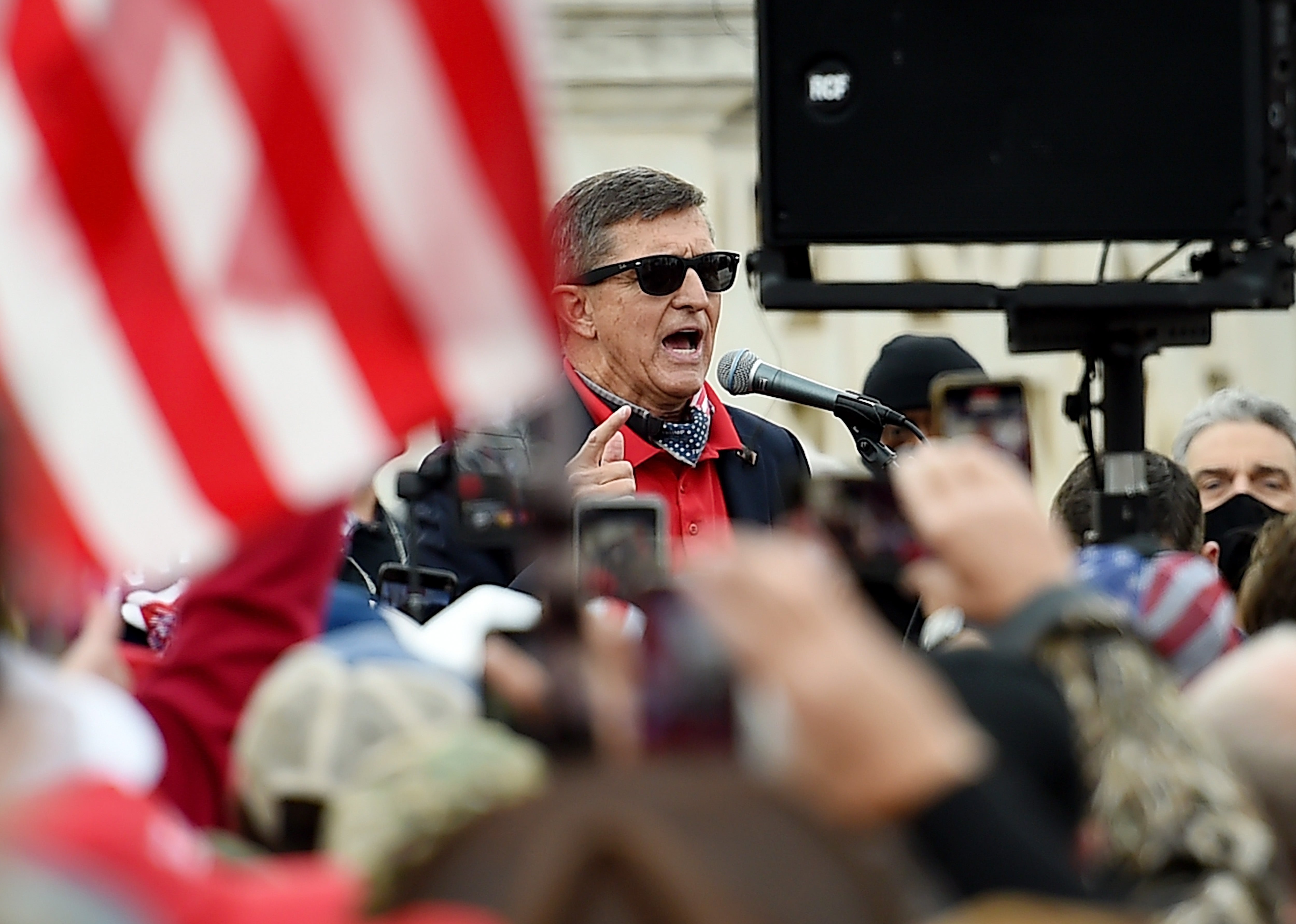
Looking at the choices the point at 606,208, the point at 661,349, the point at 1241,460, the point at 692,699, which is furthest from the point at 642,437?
the point at 692,699

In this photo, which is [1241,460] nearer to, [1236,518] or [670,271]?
[1236,518]

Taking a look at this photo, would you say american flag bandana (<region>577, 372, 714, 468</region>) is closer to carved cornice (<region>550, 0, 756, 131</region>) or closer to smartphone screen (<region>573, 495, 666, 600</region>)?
smartphone screen (<region>573, 495, 666, 600</region>)

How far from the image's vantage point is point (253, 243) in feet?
7.19

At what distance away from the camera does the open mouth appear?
431 cm

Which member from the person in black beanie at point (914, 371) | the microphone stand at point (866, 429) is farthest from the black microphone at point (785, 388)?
the person in black beanie at point (914, 371)

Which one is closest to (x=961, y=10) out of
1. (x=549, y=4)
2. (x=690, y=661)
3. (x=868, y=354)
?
(x=690, y=661)

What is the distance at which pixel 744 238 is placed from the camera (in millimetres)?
8656

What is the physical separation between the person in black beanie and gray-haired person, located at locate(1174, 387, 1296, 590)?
566mm

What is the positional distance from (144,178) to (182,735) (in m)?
0.60

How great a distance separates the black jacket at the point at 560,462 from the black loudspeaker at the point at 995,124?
0.45 m

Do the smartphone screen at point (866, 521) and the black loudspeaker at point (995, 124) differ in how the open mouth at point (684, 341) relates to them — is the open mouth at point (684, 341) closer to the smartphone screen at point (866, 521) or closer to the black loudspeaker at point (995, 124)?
the black loudspeaker at point (995, 124)

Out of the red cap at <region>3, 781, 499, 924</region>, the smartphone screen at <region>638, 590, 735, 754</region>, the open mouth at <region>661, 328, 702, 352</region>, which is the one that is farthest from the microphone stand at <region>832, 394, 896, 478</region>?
the red cap at <region>3, 781, 499, 924</region>

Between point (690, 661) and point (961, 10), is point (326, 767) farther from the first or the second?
point (961, 10)

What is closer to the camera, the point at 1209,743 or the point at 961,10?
the point at 1209,743
